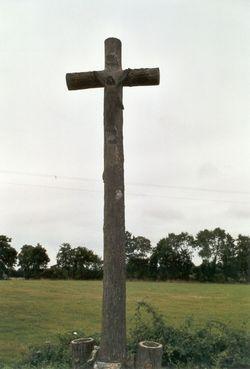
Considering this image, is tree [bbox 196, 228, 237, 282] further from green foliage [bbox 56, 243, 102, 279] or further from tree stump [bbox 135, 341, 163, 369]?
tree stump [bbox 135, 341, 163, 369]

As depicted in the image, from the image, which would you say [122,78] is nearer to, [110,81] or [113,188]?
[110,81]

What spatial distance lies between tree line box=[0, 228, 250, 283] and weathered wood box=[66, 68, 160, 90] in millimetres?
72358

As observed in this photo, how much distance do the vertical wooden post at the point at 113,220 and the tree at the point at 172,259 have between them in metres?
78.1

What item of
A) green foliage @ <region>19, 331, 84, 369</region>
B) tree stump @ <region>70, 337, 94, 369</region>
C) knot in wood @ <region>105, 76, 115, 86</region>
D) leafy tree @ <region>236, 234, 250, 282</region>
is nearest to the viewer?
tree stump @ <region>70, 337, 94, 369</region>

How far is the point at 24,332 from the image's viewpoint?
1316 centimetres

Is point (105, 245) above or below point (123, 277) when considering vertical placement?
above

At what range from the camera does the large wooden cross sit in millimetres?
5684

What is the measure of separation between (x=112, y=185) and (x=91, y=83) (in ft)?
4.58

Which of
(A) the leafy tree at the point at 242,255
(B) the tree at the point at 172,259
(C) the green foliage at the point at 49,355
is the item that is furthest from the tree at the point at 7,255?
(C) the green foliage at the point at 49,355

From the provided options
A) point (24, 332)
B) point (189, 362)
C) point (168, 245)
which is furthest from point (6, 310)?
point (168, 245)

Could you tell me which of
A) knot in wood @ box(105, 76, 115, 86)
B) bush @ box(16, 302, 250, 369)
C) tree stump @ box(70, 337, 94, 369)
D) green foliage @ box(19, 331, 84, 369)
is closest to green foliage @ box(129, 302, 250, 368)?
bush @ box(16, 302, 250, 369)

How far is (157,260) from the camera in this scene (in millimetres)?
91500

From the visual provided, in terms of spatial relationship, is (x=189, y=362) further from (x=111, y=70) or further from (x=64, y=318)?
(x=64, y=318)

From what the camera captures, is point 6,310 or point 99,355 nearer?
point 99,355
